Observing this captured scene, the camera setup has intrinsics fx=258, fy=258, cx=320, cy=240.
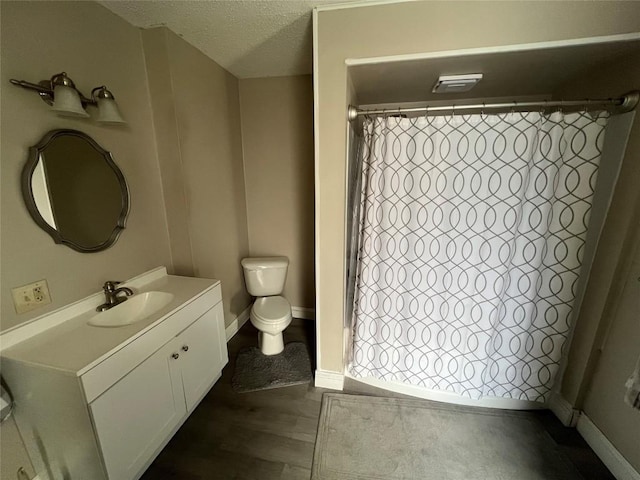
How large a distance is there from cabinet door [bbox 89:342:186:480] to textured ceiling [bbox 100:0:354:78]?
5.94 ft

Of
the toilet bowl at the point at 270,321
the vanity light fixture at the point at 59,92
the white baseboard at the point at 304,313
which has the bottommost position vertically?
the white baseboard at the point at 304,313

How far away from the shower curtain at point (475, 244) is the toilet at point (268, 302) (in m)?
0.68

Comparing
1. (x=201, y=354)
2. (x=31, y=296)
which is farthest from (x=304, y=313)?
(x=31, y=296)

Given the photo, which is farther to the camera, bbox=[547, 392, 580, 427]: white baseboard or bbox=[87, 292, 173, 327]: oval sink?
bbox=[547, 392, 580, 427]: white baseboard

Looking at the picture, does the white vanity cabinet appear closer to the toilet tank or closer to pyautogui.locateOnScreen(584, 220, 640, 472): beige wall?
the toilet tank

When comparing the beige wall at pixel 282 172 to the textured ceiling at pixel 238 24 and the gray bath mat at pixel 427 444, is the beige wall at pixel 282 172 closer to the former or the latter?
the textured ceiling at pixel 238 24

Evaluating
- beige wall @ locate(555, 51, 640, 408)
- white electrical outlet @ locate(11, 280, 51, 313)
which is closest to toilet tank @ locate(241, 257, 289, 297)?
white electrical outlet @ locate(11, 280, 51, 313)

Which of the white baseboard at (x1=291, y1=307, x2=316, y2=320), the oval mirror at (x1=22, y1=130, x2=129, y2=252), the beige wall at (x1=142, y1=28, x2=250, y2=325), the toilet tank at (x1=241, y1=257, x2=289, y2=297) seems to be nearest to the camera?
the oval mirror at (x1=22, y1=130, x2=129, y2=252)

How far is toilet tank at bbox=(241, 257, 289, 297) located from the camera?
2.27 m

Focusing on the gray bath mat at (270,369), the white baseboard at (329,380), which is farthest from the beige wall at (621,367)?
the gray bath mat at (270,369)

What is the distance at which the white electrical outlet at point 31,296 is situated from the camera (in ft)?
3.54

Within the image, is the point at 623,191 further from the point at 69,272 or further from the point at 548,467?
the point at 69,272

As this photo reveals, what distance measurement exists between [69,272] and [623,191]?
9.09 ft

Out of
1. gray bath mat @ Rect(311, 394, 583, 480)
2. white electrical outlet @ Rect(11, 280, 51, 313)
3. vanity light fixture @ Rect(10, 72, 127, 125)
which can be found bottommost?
gray bath mat @ Rect(311, 394, 583, 480)
